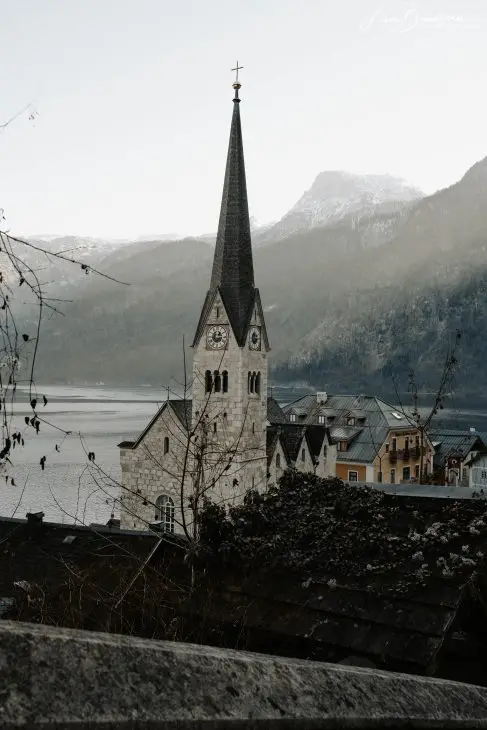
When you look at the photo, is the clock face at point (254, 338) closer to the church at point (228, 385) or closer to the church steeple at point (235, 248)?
the church at point (228, 385)

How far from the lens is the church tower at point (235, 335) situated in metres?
37.3

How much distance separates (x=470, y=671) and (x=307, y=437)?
41503 mm

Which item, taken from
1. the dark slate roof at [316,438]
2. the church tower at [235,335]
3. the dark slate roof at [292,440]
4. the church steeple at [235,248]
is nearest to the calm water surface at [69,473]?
the church tower at [235,335]

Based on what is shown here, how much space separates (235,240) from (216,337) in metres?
5.75

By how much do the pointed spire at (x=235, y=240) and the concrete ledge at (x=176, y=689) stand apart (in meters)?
35.9

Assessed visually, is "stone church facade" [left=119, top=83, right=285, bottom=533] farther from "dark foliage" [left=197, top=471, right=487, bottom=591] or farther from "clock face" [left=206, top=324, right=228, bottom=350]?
"dark foliage" [left=197, top=471, right=487, bottom=591]

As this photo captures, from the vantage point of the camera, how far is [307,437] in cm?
4747

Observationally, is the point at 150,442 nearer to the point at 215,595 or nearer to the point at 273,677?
the point at 215,595

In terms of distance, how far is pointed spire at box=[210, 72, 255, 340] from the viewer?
37.9 meters

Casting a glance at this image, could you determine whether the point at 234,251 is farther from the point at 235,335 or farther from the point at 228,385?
the point at 228,385

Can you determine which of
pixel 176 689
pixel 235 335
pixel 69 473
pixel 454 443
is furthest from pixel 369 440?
pixel 176 689

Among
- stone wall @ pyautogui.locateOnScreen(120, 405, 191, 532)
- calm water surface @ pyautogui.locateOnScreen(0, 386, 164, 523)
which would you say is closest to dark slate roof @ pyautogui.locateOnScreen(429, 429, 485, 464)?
stone wall @ pyautogui.locateOnScreen(120, 405, 191, 532)

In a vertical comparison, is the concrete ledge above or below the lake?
above

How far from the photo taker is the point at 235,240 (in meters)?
38.6
